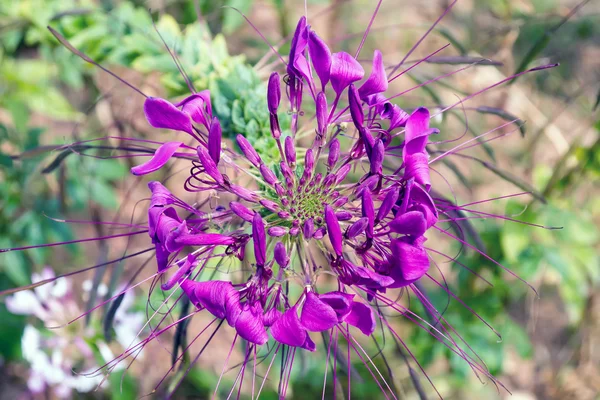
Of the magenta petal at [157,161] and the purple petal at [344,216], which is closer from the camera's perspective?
the magenta petal at [157,161]

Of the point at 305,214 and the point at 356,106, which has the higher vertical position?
the point at 356,106

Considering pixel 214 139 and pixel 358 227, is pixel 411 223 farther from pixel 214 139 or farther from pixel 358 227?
pixel 214 139

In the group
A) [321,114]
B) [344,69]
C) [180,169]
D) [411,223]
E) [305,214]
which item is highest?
[344,69]

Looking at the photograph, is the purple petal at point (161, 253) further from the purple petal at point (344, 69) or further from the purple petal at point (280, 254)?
the purple petal at point (344, 69)

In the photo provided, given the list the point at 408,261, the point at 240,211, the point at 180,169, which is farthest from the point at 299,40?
the point at 180,169

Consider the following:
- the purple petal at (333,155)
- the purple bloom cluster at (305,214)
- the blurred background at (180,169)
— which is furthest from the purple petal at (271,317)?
the blurred background at (180,169)

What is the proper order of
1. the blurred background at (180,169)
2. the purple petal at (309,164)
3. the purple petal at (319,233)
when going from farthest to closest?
the blurred background at (180,169)
the purple petal at (309,164)
the purple petal at (319,233)
